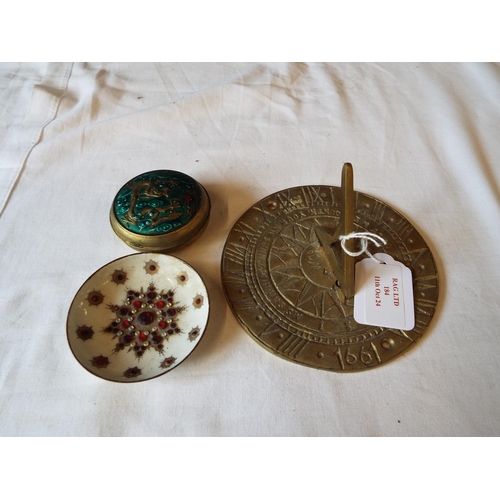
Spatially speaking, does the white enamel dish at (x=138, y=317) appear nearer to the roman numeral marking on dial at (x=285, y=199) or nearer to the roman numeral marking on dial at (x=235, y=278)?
the roman numeral marking on dial at (x=235, y=278)

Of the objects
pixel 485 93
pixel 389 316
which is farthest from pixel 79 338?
pixel 485 93

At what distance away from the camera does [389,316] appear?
3.27 ft

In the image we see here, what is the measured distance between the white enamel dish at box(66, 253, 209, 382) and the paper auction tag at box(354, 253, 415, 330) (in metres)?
0.41

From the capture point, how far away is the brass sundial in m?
0.98

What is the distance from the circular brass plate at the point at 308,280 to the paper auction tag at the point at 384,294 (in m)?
0.03

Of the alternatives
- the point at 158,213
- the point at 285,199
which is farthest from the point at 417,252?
the point at 158,213

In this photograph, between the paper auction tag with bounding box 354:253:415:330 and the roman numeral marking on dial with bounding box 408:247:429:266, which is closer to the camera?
the paper auction tag with bounding box 354:253:415:330

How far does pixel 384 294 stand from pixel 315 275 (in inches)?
7.5

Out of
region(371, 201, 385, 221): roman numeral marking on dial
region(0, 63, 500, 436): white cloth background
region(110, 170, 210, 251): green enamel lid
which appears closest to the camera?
region(0, 63, 500, 436): white cloth background

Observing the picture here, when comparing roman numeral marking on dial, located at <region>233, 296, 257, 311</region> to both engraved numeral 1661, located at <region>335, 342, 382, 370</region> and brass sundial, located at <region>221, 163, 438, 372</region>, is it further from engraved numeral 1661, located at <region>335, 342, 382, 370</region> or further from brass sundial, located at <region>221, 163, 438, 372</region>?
engraved numeral 1661, located at <region>335, 342, 382, 370</region>

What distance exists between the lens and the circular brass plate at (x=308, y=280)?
984 millimetres

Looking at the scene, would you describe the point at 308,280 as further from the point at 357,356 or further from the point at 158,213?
the point at 158,213

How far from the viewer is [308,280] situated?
108 cm

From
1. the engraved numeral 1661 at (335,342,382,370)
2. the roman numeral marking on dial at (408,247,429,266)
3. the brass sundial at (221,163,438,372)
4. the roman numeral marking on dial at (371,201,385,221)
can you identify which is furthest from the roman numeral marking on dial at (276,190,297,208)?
the engraved numeral 1661 at (335,342,382,370)
